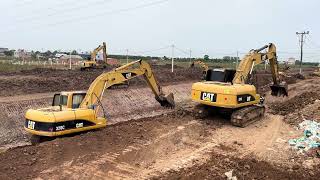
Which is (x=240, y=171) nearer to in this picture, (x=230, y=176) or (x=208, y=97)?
(x=230, y=176)

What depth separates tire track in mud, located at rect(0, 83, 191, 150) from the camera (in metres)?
16.7

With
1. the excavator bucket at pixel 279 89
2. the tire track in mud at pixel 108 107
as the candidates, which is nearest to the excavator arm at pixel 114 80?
the tire track in mud at pixel 108 107

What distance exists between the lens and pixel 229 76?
16.0 m

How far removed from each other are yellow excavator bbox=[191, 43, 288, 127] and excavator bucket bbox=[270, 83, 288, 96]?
15.7ft

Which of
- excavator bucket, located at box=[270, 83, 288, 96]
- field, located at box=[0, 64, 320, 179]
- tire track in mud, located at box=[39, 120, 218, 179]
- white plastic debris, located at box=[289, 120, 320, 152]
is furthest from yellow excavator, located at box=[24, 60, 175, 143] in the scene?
excavator bucket, located at box=[270, 83, 288, 96]

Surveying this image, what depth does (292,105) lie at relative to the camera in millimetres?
19375

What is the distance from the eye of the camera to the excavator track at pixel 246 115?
1432 centimetres

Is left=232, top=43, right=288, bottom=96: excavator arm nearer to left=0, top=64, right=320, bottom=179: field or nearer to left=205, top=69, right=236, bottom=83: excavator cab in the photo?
left=205, top=69, right=236, bottom=83: excavator cab

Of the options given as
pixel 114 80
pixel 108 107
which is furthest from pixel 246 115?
pixel 108 107

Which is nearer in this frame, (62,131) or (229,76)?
(62,131)

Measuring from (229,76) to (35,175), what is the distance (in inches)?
362

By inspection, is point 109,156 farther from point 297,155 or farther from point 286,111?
point 286,111

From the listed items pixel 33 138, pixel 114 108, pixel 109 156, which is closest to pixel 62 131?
pixel 33 138

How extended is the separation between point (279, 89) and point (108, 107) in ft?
30.7
